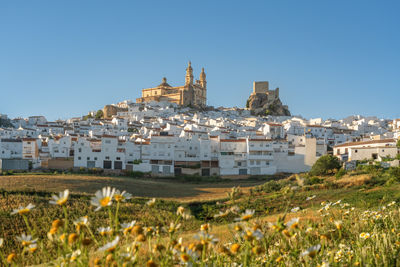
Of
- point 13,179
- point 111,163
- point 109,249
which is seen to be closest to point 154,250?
point 109,249

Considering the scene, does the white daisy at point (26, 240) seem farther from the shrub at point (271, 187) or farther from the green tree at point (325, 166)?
the green tree at point (325, 166)

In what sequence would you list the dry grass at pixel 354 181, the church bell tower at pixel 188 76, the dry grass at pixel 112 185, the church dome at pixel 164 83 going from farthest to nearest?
the church dome at pixel 164 83
the church bell tower at pixel 188 76
the dry grass at pixel 112 185
the dry grass at pixel 354 181

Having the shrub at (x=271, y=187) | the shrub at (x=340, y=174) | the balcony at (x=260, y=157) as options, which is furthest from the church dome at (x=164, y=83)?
the shrub at (x=271, y=187)

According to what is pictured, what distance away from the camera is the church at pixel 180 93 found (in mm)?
109606

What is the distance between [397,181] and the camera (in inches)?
1098

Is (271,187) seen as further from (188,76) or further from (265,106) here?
(188,76)

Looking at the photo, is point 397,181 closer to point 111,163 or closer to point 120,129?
point 111,163

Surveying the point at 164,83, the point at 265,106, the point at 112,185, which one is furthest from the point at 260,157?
the point at 164,83

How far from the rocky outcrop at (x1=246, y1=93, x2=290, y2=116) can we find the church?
56.7ft

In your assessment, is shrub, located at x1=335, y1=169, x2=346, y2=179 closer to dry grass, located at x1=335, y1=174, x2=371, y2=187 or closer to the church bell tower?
dry grass, located at x1=335, y1=174, x2=371, y2=187

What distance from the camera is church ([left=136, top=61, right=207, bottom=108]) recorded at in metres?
110

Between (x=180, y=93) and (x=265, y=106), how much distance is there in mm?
27319

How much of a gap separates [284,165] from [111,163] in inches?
997

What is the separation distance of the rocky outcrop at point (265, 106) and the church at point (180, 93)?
680 inches
